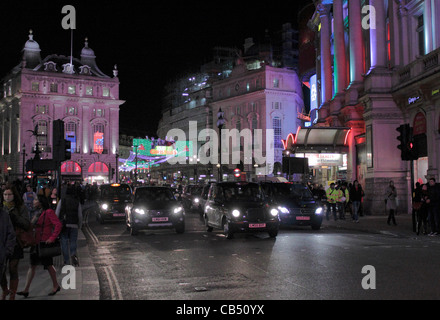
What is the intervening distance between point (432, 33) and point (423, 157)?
6.17 metres

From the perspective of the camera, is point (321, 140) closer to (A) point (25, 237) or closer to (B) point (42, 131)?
(A) point (25, 237)

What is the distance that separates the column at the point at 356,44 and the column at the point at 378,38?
122 inches

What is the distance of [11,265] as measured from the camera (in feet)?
24.0

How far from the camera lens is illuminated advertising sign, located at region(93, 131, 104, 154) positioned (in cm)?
9731

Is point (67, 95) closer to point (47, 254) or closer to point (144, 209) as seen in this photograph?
point (144, 209)

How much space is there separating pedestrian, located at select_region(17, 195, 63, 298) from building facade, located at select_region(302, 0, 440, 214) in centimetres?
1691

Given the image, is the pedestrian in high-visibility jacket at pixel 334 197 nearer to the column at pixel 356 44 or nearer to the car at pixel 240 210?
the car at pixel 240 210

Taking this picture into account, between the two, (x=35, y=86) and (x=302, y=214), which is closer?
(x=302, y=214)

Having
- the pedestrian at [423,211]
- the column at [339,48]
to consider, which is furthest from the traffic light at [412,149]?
the column at [339,48]

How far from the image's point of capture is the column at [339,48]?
1457 inches

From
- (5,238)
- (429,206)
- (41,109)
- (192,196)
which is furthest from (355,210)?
(41,109)

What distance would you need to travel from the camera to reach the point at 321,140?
109 ft

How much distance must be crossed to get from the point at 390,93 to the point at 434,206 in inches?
479

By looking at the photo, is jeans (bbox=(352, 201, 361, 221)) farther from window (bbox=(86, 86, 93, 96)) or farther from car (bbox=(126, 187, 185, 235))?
window (bbox=(86, 86, 93, 96))
